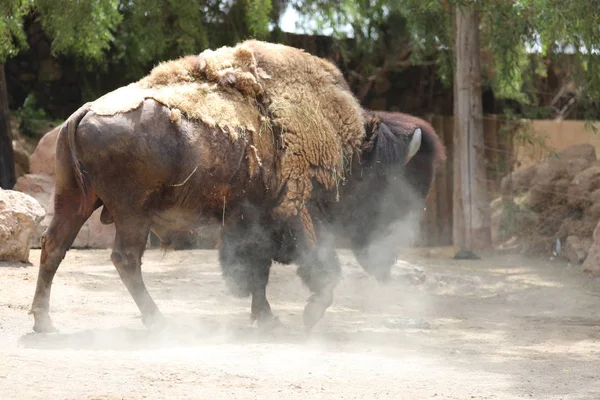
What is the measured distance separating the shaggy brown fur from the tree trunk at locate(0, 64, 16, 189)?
691cm

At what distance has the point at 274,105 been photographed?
6301 mm

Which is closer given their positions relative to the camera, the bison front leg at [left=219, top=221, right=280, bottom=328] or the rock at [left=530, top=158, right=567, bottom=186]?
the bison front leg at [left=219, top=221, right=280, bottom=328]

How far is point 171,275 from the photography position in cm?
877

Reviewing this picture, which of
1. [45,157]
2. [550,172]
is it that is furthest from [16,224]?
[550,172]

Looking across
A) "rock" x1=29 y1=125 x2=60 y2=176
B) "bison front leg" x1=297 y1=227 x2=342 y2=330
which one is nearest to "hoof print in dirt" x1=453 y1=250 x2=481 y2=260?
"rock" x1=29 y1=125 x2=60 y2=176

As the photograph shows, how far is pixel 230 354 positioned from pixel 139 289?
1.07m

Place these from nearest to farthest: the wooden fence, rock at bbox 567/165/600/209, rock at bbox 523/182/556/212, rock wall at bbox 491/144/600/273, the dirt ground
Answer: the dirt ground
rock wall at bbox 491/144/600/273
rock at bbox 567/165/600/209
rock at bbox 523/182/556/212
the wooden fence

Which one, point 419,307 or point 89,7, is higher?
point 89,7

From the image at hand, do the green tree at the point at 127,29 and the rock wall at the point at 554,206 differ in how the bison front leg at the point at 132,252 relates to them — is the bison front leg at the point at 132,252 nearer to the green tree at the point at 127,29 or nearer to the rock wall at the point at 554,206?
the green tree at the point at 127,29

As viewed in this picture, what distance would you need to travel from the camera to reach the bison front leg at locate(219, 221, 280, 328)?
20.2ft

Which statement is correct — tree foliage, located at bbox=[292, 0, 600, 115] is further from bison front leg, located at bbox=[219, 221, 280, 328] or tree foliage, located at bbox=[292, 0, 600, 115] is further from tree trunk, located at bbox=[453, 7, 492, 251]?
bison front leg, located at bbox=[219, 221, 280, 328]

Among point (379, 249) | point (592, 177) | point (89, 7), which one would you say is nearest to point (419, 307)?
point (379, 249)

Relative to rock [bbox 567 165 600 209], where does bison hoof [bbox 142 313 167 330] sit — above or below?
below

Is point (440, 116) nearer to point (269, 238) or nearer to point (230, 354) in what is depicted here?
point (269, 238)
